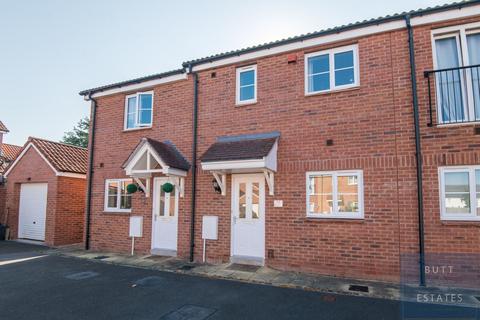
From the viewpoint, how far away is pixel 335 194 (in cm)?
722

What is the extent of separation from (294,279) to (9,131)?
69.3 feet

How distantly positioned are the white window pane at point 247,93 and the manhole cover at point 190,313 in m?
5.72

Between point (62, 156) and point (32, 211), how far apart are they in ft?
8.87

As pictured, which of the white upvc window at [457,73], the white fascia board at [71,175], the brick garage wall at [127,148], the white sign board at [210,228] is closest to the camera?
the white upvc window at [457,73]

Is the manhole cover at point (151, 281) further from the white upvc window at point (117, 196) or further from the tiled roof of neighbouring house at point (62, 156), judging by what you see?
the tiled roof of neighbouring house at point (62, 156)

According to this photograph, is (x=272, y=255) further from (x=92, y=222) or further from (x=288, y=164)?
(x=92, y=222)

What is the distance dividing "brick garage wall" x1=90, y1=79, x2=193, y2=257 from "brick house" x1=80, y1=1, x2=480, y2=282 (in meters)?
0.05

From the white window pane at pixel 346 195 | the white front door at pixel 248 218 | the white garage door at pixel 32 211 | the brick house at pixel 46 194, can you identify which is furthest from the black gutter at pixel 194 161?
the white garage door at pixel 32 211

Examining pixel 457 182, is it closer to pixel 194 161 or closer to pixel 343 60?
pixel 343 60

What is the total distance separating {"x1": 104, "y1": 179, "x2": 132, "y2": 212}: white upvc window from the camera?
10297 mm

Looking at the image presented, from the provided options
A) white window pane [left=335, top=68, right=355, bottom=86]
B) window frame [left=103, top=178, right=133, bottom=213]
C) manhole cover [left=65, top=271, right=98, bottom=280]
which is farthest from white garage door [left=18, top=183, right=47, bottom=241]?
white window pane [left=335, top=68, right=355, bottom=86]

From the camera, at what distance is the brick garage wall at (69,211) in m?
11.9

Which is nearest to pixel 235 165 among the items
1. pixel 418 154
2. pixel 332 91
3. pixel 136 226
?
pixel 332 91

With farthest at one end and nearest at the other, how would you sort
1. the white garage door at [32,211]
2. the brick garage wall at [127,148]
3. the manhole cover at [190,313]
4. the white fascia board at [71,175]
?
the white garage door at [32,211]
the white fascia board at [71,175]
the brick garage wall at [127,148]
the manhole cover at [190,313]
